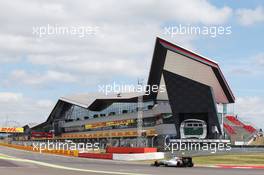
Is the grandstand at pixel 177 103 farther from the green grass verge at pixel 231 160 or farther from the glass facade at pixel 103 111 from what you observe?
the green grass verge at pixel 231 160

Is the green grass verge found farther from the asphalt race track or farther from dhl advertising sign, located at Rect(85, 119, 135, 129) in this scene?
dhl advertising sign, located at Rect(85, 119, 135, 129)

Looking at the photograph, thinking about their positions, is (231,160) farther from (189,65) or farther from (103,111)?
(103,111)

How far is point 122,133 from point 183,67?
33542 millimetres

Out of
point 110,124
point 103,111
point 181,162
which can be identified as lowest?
point 181,162

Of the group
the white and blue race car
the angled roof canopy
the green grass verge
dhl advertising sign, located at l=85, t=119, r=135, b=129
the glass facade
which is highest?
the angled roof canopy

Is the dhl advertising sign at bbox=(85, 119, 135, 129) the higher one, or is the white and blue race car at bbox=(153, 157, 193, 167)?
the dhl advertising sign at bbox=(85, 119, 135, 129)

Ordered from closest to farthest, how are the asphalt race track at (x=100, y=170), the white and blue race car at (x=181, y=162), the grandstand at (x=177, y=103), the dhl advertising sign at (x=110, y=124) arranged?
1. the asphalt race track at (x=100, y=170)
2. the white and blue race car at (x=181, y=162)
3. the grandstand at (x=177, y=103)
4. the dhl advertising sign at (x=110, y=124)

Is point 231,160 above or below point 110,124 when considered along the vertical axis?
below

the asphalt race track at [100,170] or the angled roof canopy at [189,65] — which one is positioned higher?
the angled roof canopy at [189,65]

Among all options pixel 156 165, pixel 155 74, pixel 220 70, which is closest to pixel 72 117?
pixel 155 74

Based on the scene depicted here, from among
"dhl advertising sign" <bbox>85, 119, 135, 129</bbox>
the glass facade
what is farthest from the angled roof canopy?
"dhl advertising sign" <bbox>85, 119, 135, 129</bbox>

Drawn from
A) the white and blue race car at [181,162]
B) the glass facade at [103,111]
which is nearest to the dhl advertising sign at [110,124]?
the glass facade at [103,111]

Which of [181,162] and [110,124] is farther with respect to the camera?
[110,124]

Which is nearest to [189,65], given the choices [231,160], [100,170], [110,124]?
[231,160]
